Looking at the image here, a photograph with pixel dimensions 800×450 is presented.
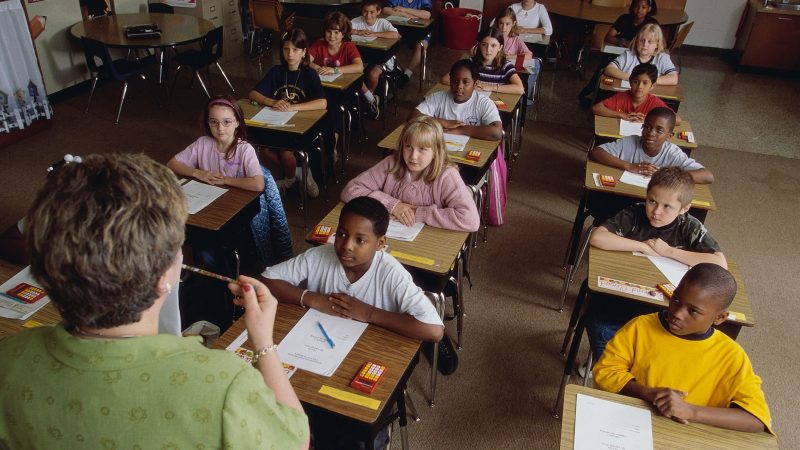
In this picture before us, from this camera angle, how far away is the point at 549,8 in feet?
27.6

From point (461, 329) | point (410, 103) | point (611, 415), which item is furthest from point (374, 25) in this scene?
point (611, 415)

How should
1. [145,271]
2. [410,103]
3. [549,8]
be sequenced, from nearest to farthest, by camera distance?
[145,271] < [410,103] < [549,8]

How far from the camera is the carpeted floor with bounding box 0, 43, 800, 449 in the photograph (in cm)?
289

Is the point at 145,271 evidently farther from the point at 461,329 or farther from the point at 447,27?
the point at 447,27

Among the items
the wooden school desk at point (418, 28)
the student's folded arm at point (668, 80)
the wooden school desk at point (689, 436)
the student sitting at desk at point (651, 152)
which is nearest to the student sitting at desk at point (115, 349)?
the wooden school desk at point (689, 436)

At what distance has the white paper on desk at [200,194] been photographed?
10.1ft

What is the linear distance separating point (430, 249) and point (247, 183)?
1163mm

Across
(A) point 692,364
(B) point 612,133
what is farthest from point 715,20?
(A) point 692,364

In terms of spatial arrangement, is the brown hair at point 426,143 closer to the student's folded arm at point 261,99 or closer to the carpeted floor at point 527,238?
the carpeted floor at point 527,238

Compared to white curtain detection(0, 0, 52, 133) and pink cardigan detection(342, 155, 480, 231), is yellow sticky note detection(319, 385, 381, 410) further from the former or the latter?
white curtain detection(0, 0, 52, 133)

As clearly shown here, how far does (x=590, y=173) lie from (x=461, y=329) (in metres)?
1.25

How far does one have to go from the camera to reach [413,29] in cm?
698

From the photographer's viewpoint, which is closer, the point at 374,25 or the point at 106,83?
the point at 374,25

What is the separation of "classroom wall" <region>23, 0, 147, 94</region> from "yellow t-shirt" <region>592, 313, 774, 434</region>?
6.43 m
